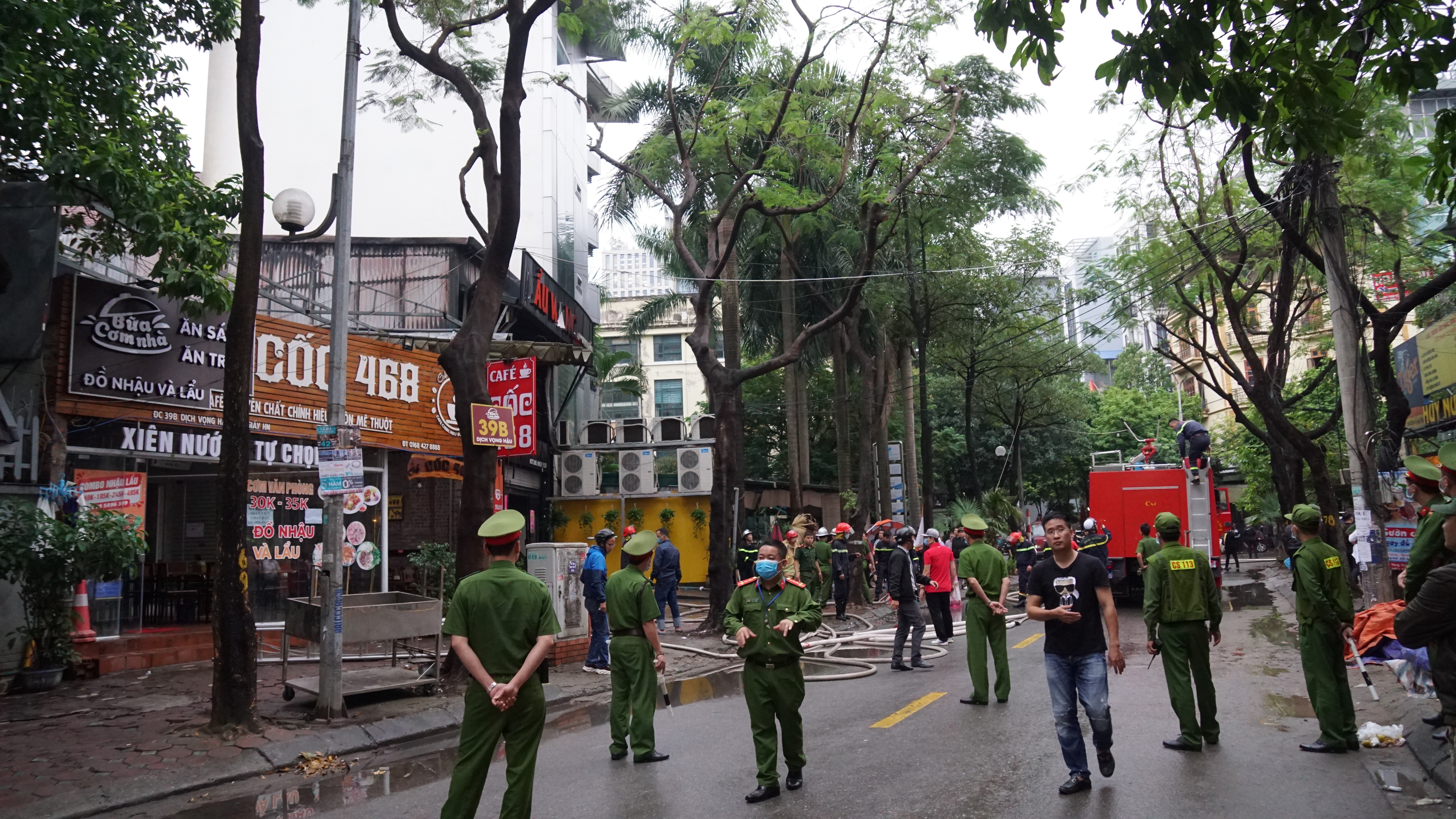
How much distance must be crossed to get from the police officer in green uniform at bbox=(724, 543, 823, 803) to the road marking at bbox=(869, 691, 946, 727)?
2086 millimetres

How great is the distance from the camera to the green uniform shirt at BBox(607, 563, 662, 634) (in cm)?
823

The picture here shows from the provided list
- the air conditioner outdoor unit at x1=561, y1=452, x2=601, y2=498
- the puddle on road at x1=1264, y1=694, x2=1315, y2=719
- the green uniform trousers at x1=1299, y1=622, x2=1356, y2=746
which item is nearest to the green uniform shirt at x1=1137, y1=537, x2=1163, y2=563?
the puddle on road at x1=1264, y1=694, x2=1315, y2=719

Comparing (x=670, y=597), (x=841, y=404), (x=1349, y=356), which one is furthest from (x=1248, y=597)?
(x=670, y=597)

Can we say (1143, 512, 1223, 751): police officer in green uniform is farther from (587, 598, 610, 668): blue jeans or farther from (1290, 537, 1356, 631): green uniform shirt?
(587, 598, 610, 668): blue jeans

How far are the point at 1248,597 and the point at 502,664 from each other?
21963 mm

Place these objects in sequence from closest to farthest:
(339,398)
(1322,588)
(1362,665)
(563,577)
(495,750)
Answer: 1. (495,750)
2. (1322,588)
3. (1362,665)
4. (339,398)
5. (563,577)

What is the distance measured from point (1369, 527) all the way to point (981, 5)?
29.8 feet

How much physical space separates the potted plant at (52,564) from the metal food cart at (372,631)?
1968mm

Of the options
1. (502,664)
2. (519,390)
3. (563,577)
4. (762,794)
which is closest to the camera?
(502,664)

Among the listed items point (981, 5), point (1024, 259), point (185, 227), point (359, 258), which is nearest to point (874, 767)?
point (981, 5)

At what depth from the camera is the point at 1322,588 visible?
7.63 m

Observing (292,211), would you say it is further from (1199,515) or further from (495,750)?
(1199,515)

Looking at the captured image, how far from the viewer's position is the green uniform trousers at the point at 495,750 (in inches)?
213

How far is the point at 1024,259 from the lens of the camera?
31.5m
